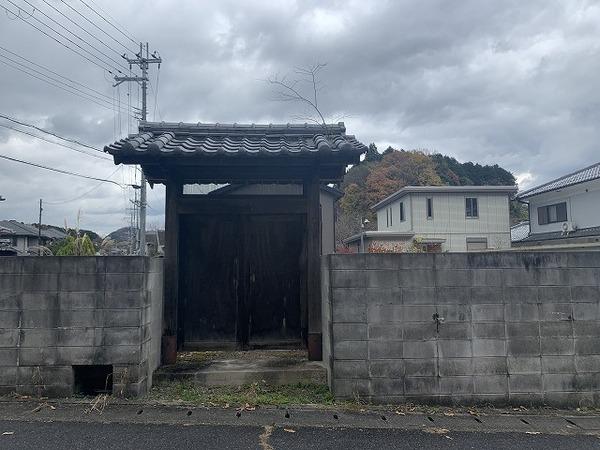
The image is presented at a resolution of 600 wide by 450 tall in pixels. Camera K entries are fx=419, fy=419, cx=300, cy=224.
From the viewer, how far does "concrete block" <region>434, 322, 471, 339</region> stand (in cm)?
429

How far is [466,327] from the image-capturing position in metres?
4.31

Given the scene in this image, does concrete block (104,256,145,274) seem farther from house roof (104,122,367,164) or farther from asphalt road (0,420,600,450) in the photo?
asphalt road (0,420,600,450)

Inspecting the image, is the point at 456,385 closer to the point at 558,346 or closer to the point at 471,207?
the point at 558,346

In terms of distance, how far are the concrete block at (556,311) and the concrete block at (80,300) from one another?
4578 mm

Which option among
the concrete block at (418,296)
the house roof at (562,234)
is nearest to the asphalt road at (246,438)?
the concrete block at (418,296)

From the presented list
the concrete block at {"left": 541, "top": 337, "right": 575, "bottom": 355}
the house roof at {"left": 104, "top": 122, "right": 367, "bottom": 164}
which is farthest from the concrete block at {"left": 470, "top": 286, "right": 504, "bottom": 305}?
the house roof at {"left": 104, "top": 122, "right": 367, "bottom": 164}

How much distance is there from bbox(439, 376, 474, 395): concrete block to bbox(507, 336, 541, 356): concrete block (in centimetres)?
54

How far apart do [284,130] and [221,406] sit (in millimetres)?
3678

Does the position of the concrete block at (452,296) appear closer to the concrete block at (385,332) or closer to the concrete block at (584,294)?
the concrete block at (385,332)

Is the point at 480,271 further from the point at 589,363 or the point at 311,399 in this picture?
the point at 311,399

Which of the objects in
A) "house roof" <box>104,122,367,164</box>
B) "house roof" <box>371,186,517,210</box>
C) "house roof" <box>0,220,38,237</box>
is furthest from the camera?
"house roof" <box>0,220,38,237</box>

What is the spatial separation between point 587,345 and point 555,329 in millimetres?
361

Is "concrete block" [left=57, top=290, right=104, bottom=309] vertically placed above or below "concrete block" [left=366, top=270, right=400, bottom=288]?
below

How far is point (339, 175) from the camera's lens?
561 centimetres
